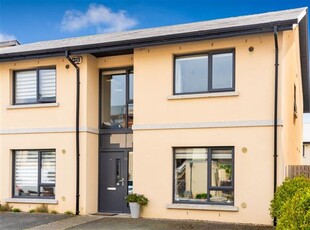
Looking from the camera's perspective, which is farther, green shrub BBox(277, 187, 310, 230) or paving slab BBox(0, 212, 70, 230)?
paving slab BBox(0, 212, 70, 230)

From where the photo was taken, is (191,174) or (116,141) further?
(116,141)

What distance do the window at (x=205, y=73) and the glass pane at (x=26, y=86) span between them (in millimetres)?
5393

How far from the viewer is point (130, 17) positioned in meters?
25.2

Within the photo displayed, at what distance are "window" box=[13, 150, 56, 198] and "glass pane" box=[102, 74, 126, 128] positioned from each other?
2.32 m

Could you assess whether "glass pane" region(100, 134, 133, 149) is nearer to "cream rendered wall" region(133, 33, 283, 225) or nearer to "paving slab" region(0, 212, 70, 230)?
"cream rendered wall" region(133, 33, 283, 225)

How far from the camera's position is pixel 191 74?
13.6 m

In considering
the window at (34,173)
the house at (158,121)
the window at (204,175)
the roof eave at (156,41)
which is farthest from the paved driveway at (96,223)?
the roof eave at (156,41)

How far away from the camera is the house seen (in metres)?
12.5

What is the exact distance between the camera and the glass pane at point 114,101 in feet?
49.9

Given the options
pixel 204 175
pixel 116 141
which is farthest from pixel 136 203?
pixel 116 141

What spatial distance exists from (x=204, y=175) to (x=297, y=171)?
291cm

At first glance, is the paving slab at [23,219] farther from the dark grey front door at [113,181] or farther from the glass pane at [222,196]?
the glass pane at [222,196]

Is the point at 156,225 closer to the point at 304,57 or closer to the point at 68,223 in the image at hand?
the point at 68,223

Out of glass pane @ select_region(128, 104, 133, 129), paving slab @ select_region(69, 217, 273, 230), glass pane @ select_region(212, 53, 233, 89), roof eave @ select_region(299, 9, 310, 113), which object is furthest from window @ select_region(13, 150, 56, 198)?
roof eave @ select_region(299, 9, 310, 113)
